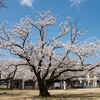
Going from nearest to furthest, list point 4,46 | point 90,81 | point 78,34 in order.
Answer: point 4,46
point 78,34
point 90,81

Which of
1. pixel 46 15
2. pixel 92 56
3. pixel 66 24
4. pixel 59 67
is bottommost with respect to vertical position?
pixel 59 67

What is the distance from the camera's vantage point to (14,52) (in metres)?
14.4

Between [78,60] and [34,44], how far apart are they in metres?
5.06

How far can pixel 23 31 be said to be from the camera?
16.2 metres

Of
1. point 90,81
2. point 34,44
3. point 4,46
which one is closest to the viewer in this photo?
point 4,46

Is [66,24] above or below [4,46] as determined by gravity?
above

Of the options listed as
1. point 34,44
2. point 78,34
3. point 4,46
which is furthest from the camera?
point 78,34

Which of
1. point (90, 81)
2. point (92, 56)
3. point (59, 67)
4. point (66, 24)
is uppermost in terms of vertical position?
point (66, 24)

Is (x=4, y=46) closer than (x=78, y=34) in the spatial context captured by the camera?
Yes

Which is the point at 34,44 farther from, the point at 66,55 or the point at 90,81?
the point at 90,81

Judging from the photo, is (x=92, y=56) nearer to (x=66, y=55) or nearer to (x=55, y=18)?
(x=66, y=55)

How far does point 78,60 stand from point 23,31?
6850mm

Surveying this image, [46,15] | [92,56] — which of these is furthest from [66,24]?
[92,56]

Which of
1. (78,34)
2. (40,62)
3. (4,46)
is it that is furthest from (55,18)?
(4,46)
